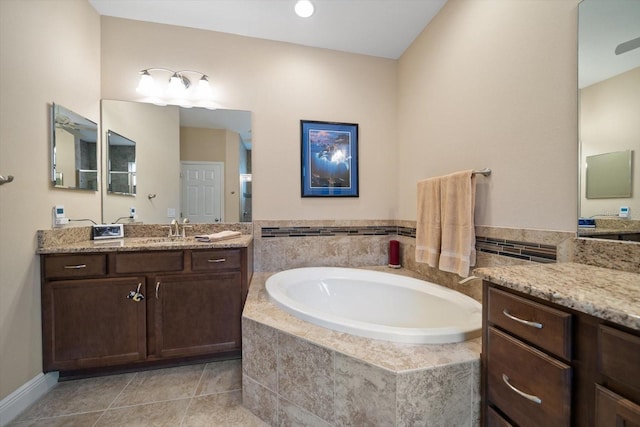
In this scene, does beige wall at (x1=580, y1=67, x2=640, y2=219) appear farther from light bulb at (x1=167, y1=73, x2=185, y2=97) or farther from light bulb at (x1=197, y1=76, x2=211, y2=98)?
light bulb at (x1=167, y1=73, x2=185, y2=97)

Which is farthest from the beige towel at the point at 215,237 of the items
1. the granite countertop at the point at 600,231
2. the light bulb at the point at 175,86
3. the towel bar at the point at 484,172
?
the granite countertop at the point at 600,231

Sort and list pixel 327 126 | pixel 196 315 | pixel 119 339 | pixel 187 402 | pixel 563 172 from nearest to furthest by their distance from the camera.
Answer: pixel 563 172 < pixel 187 402 < pixel 119 339 < pixel 196 315 < pixel 327 126

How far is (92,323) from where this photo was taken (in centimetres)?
157

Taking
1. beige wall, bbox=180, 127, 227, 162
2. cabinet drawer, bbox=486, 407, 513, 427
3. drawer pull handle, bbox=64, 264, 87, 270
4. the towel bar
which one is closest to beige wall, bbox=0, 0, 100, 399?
drawer pull handle, bbox=64, 264, 87, 270

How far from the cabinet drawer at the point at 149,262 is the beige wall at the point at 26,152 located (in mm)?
438

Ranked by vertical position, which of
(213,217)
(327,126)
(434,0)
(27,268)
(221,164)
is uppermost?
(434,0)

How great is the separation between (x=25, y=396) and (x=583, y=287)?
264 centimetres

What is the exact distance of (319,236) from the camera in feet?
7.87

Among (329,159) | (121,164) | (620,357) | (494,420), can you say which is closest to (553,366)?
(620,357)

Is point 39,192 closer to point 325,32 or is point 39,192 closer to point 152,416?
point 152,416

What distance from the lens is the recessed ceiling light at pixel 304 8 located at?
184cm

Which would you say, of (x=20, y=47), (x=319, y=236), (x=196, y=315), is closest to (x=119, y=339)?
(x=196, y=315)

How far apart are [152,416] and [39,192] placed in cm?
145

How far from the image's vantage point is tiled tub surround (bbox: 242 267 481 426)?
3.06 feet
